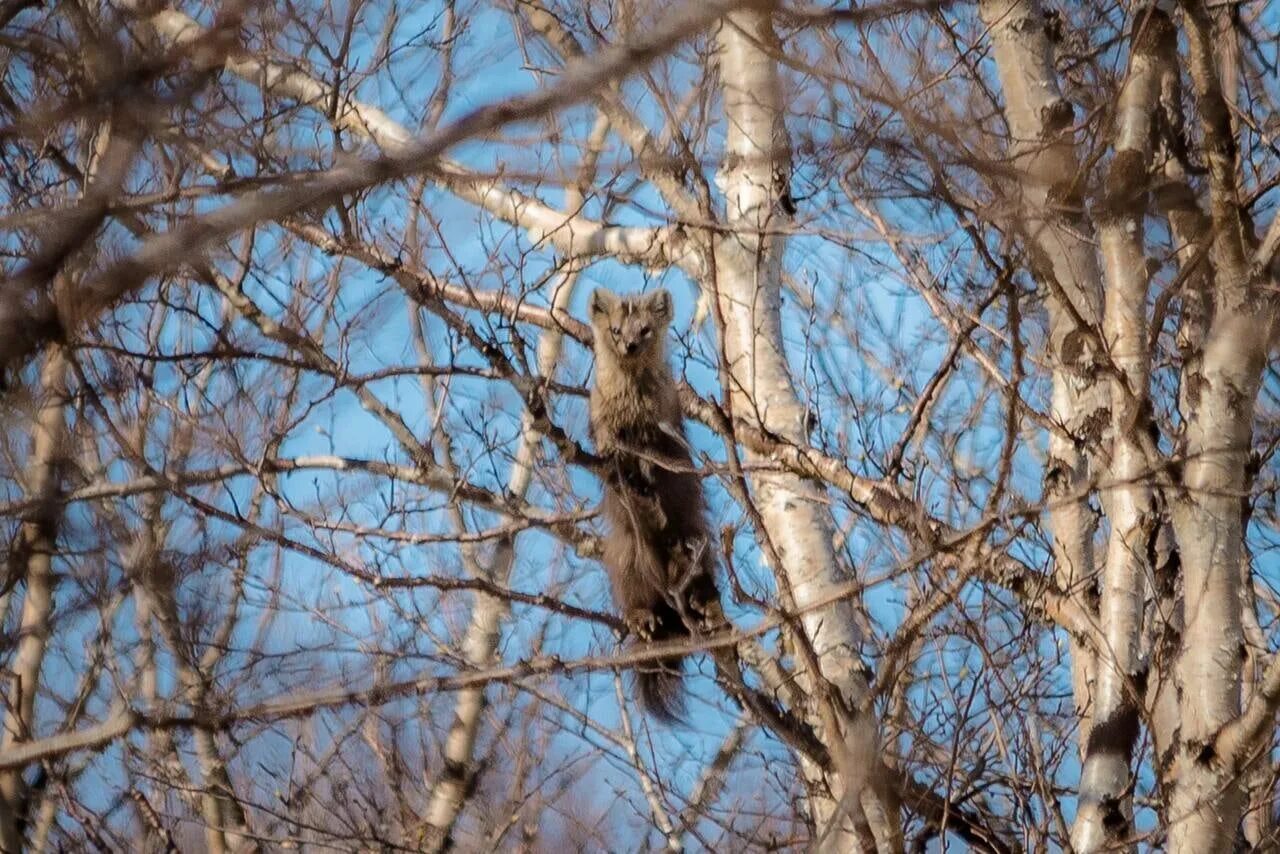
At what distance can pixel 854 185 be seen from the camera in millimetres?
4938

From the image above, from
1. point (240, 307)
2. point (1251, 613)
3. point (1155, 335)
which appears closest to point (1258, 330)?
point (1155, 335)

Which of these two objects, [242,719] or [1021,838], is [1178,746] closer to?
[1021,838]

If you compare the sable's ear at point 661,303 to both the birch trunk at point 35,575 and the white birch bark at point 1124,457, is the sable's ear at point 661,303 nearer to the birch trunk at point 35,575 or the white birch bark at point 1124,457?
the birch trunk at point 35,575

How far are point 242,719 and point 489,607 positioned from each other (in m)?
2.83

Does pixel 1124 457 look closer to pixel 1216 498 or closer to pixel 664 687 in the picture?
pixel 1216 498

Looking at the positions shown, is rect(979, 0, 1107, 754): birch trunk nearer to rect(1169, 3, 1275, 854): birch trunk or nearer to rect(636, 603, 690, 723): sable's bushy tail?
rect(1169, 3, 1275, 854): birch trunk

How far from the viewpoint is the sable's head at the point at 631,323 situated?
23.0 feet

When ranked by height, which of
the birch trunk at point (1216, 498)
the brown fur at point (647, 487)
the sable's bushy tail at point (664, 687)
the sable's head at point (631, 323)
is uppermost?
the sable's head at point (631, 323)

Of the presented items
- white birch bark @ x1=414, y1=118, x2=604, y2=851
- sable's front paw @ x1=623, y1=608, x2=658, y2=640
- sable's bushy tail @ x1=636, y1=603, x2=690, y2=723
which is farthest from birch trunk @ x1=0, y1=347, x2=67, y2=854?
sable's bushy tail @ x1=636, y1=603, x2=690, y2=723

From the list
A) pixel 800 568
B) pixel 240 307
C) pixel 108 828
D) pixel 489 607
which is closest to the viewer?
pixel 800 568

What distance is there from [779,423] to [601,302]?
90.0 inches

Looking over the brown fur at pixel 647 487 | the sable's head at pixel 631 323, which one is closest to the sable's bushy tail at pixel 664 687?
the brown fur at pixel 647 487

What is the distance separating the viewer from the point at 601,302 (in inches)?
288

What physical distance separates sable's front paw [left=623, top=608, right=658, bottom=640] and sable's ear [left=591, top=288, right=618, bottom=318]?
1.87m
